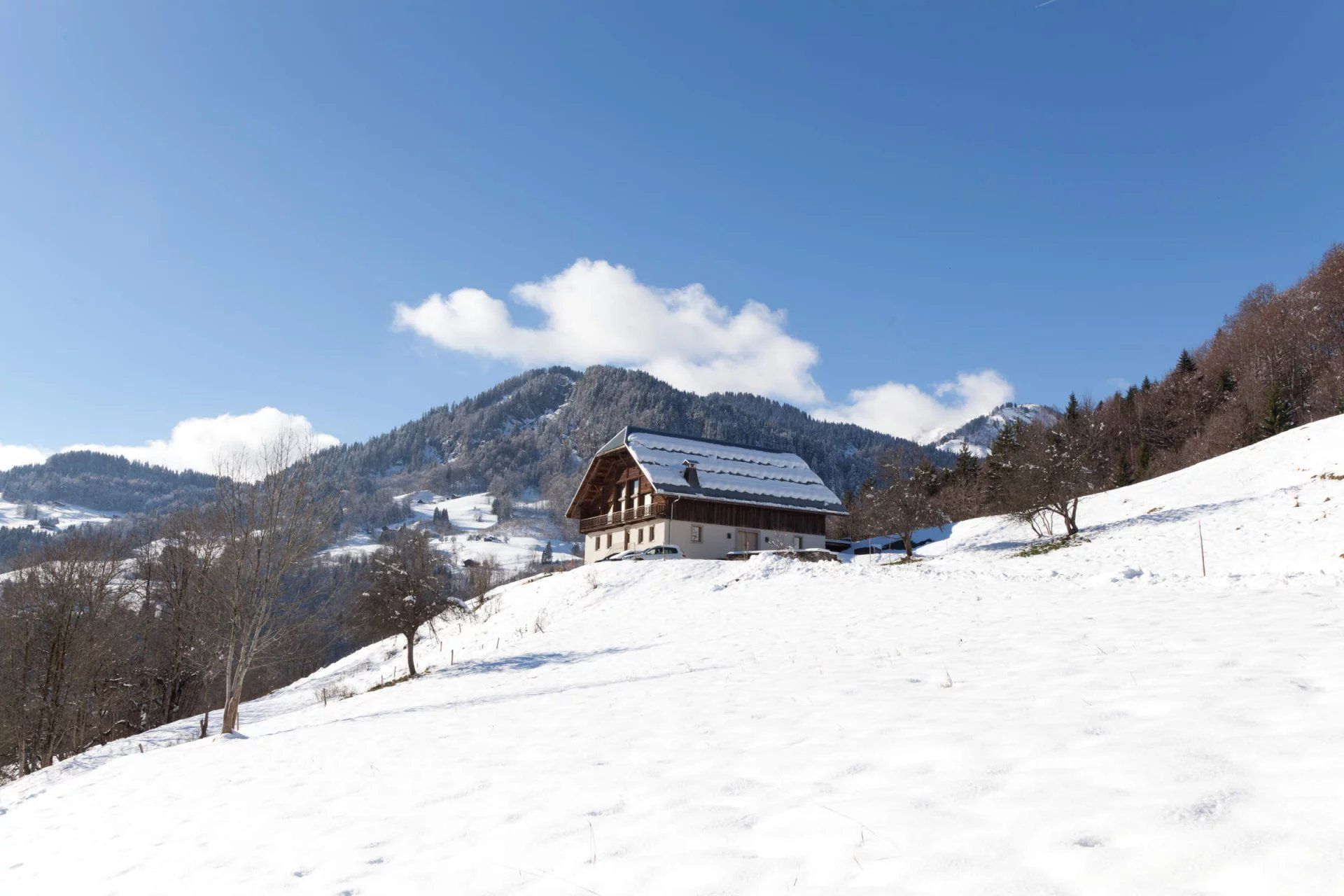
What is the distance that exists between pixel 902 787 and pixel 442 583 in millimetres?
30067

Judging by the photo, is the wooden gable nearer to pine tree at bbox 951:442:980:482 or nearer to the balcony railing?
the balcony railing

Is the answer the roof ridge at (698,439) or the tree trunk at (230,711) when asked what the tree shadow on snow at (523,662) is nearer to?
the tree trunk at (230,711)

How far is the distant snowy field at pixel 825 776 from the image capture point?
456 centimetres

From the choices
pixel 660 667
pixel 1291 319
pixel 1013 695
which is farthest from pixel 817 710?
pixel 1291 319

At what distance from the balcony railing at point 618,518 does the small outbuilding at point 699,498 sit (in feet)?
0.25

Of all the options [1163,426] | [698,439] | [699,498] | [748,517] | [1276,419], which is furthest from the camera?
[1163,426]

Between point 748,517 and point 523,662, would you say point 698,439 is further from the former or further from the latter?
point 523,662

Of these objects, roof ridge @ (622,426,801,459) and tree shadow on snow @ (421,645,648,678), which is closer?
tree shadow on snow @ (421,645,648,678)

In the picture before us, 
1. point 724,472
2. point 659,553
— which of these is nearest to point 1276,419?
point 724,472

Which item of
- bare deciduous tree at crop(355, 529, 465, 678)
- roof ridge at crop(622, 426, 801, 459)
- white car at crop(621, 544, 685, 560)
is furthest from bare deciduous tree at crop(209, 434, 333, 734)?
roof ridge at crop(622, 426, 801, 459)

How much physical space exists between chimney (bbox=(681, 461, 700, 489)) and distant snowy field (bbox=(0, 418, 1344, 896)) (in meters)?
30.4

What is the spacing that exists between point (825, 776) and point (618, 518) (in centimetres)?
4854

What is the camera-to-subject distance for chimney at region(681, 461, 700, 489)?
163 ft

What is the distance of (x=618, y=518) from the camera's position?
5475 cm
